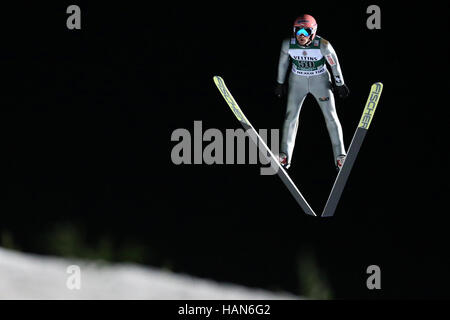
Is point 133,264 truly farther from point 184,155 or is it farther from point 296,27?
point 296,27

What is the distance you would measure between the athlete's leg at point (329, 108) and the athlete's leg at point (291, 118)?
0.31 ft

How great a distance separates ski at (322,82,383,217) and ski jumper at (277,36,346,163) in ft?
0.27

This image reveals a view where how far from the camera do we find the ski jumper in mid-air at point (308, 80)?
5043 mm

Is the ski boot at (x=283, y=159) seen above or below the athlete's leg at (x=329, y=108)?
below

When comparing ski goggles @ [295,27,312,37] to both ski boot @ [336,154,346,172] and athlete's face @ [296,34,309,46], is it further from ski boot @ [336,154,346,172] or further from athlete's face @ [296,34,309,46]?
ski boot @ [336,154,346,172]

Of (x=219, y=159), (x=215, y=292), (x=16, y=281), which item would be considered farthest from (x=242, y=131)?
(x=16, y=281)

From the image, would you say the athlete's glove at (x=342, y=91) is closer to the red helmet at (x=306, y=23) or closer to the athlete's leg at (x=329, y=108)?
the athlete's leg at (x=329, y=108)

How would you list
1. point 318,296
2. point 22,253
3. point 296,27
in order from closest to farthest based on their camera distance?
point 296,27
point 318,296
point 22,253

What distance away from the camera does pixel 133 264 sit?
568 centimetres

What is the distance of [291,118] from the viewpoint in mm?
5316

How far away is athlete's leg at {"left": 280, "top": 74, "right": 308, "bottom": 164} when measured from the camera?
5266mm

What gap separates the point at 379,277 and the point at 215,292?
120 centimetres

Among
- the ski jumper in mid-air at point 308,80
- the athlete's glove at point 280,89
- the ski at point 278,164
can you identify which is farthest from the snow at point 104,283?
the athlete's glove at point 280,89

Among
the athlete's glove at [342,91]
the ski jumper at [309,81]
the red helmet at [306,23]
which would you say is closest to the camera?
the red helmet at [306,23]
